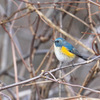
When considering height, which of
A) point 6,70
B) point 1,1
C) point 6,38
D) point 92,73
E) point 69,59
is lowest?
point 92,73

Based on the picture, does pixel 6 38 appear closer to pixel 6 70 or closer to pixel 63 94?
pixel 6 70

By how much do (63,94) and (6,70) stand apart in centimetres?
151

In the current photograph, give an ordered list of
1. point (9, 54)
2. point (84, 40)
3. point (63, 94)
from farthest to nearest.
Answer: point (9, 54)
point (63, 94)
point (84, 40)

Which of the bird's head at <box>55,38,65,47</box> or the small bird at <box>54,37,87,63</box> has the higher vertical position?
the bird's head at <box>55,38,65,47</box>

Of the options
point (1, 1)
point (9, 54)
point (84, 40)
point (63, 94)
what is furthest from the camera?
point (9, 54)

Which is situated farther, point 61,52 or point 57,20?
point 57,20

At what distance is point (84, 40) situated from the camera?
164 inches

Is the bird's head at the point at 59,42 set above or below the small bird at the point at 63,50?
above

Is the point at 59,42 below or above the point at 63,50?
above

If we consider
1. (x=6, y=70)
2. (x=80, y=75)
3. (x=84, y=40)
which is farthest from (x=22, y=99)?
(x=84, y=40)

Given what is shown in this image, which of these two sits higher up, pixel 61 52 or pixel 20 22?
pixel 20 22

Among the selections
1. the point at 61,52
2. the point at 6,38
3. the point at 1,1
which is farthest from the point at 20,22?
the point at 61,52

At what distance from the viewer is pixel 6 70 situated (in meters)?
4.60

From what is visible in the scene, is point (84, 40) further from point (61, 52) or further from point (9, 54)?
point (9, 54)
